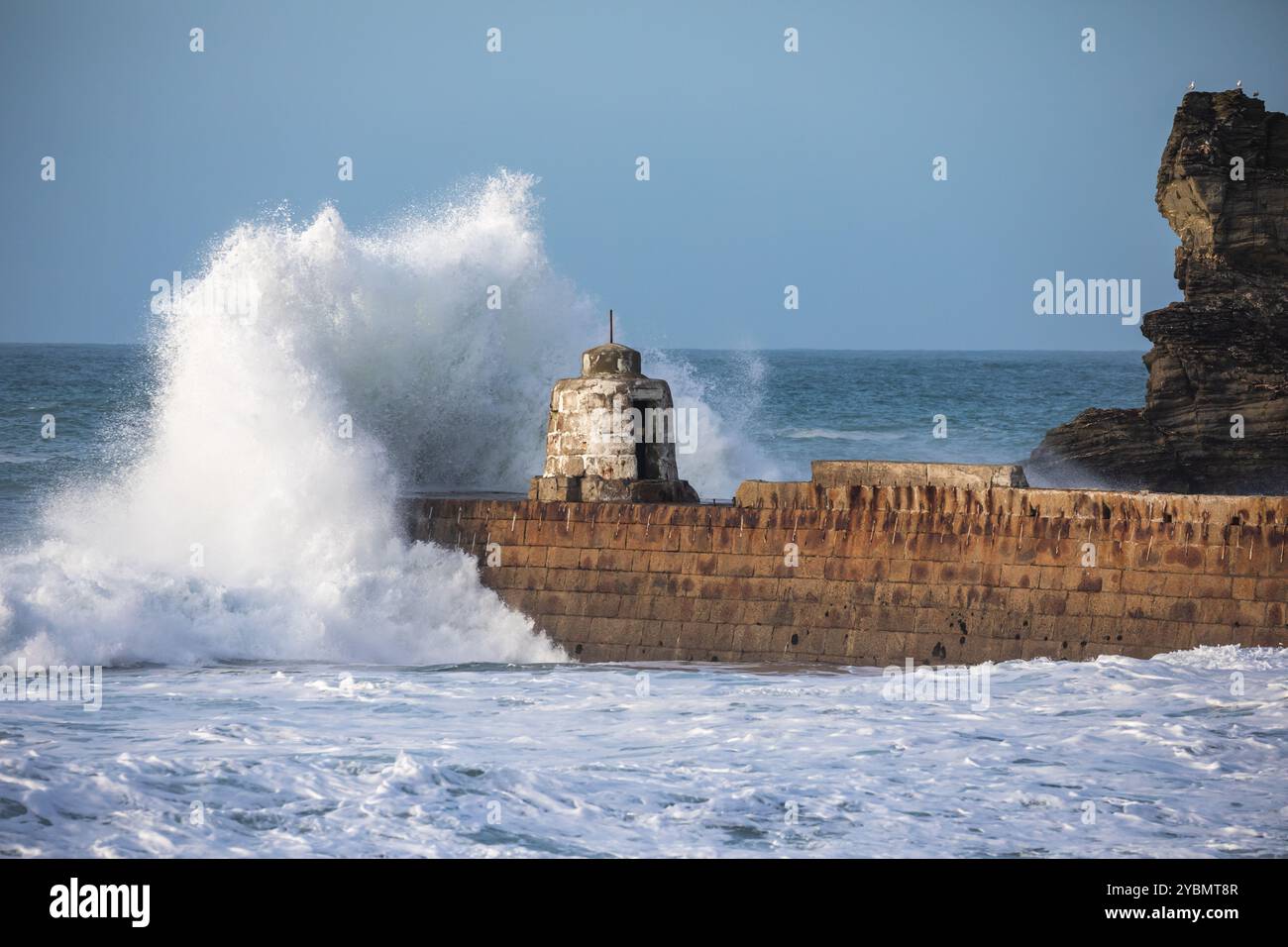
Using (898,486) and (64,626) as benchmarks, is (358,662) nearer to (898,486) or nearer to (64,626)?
(64,626)

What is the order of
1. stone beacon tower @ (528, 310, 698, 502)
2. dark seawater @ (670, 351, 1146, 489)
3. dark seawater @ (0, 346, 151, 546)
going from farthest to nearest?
1. dark seawater @ (670, 351, 1146, 489)
2. dark seawater @ (0, 346, 151, 546)
3. stone beacon tower @ (528, 310, 698, 502)

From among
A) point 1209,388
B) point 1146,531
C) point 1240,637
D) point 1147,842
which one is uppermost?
point 1209,388

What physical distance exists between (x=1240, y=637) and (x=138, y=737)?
657 centimetres

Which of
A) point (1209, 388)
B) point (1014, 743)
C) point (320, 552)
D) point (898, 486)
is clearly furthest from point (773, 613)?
point (1209, 388)

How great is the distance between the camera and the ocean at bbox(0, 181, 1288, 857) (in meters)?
6.87

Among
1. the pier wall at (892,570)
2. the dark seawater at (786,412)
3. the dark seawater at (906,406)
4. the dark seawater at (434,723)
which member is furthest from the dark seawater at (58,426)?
the dark seawater at (906,406)

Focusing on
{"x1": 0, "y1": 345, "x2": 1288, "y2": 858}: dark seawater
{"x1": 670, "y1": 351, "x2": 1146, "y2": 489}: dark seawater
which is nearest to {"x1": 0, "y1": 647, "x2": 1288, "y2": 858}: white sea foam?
{"x1": 0, "y1": 345, "x2": 1288, "y2": 858}: dark seawater

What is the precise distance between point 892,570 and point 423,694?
10.7ft

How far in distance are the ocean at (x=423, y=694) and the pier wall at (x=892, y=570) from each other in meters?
0.23

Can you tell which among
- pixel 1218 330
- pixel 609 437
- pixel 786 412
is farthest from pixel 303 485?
pixel 786 412

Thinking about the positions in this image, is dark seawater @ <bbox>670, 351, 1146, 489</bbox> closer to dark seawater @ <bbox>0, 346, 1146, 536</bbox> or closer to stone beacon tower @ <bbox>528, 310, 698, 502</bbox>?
dark seawater @ <bbox>0, 346, 1146, 536</bbox>

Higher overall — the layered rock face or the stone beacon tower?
the layered rock face

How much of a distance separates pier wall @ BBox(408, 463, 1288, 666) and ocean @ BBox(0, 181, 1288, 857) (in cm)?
23

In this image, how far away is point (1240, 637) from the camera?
988cm
